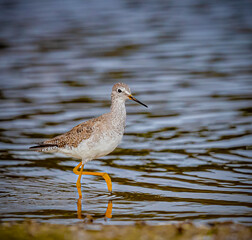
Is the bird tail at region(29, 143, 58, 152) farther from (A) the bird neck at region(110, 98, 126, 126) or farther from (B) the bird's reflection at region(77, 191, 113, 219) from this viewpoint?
(A) the bird neck at region(110, 98, 126, 126)

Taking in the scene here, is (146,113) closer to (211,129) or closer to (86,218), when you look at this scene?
(211,129)

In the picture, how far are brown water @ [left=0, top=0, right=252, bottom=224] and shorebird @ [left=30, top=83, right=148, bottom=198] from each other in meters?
0.68

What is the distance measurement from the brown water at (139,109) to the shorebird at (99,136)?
68 centimetres

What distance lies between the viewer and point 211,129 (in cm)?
1109

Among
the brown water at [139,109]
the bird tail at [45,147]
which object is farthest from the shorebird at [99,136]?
the brown water at [139,109]

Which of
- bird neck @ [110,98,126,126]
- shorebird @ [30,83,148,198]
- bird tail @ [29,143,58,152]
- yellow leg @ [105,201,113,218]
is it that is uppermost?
bird neck @ [110,98,126,126]

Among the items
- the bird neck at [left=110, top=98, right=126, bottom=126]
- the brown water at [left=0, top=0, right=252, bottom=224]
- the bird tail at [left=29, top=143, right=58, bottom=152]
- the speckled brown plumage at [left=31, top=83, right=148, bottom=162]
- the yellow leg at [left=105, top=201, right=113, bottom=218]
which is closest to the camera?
the yellow leg at [left=105, top=201, right=113, bottom=218]

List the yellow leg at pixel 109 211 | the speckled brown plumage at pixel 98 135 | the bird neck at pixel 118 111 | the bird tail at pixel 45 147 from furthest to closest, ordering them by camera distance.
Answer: the bird tail at pixel 45 147 → the bird neck at pixel 118 111 → the speckled brown plumage at pixel 98 135 → the yellow leg at pixel 109 211

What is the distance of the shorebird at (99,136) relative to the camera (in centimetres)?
779

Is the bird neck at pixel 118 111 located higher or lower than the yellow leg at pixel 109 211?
higher

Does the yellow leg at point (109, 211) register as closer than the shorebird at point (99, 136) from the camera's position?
Yes

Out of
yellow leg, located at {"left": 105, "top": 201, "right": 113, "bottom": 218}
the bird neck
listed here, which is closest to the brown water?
yellow leg, located at {"left": 105, "top": 201, "right": 113, "bottom": 218}

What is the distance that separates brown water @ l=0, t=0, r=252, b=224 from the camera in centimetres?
764

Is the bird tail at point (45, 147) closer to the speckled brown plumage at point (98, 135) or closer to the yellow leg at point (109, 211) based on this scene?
the speckled brown plumage at point (98, 135)
